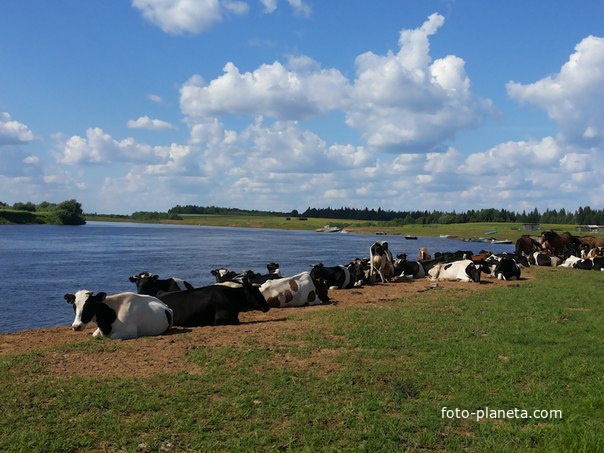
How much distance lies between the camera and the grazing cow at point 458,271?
Answer: 2184 cm

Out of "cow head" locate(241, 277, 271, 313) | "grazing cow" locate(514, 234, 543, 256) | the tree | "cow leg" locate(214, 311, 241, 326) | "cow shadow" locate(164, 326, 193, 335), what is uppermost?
the tree

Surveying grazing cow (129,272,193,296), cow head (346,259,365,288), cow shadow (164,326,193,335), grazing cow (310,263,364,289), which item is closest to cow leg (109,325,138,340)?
cow shadow (164,326,193,335)

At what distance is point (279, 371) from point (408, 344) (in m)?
2.85

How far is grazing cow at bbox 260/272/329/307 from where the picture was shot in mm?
16094

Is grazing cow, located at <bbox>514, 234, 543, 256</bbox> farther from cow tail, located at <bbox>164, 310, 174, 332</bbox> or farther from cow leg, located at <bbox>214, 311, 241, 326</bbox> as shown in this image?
cow tail, located at <bbox>164, 310, 174, 332</bbox>

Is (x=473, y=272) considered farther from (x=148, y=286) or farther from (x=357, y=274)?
(x=148, y=286)

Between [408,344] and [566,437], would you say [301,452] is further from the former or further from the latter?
[408,344]

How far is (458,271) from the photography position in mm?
22750

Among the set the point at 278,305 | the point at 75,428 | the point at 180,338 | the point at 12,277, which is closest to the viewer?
the point at 75,428

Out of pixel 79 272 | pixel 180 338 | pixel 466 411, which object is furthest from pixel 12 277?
pixel 466 411

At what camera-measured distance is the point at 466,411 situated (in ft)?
20.8

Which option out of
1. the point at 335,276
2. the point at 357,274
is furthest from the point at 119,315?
the point at 357,274

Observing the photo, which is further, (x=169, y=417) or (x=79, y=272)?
(x=79, y=272)

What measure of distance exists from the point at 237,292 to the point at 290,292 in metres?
3.07
